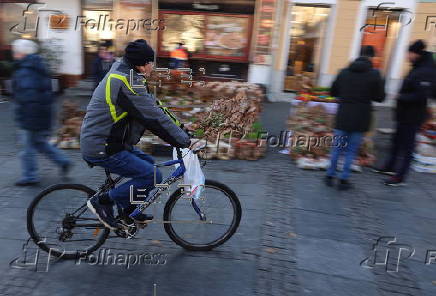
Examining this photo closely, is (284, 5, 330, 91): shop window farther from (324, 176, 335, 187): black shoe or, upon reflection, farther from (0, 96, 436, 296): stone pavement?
(0, 96, 436, 296): stone pavement

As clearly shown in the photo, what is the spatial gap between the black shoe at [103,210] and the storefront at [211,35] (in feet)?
31.6

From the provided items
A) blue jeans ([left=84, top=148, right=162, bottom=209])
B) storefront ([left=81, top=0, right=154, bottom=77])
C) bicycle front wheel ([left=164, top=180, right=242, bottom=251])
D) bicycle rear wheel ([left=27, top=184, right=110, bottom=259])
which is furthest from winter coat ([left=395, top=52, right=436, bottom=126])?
storefront ([left=81, top=0, right=154, bottom=77])

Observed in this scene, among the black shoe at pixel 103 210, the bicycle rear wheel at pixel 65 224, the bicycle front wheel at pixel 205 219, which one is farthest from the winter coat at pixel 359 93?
the bicycle rear wheel at pixel 65 224

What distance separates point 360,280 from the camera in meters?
3.56

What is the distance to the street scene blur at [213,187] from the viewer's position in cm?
337

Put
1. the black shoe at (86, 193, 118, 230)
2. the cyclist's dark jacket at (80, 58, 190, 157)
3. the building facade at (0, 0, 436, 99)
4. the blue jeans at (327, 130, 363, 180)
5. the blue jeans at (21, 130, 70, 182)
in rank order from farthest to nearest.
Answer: the building facade at (0, 0, 436, 99)
the blue jeans at (327, 130, 363, 180)
the blue jeans at (21, 130, 70, 182)
the black shoe at (86, 193, 118, 230)
the cyclist's dark jacket at (80, 58, 190, 157)

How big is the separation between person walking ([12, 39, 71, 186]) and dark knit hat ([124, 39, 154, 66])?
2.24 metres

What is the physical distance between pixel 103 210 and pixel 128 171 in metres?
0.48

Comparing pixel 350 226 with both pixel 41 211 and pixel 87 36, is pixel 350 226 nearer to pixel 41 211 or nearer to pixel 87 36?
pixel 41 211

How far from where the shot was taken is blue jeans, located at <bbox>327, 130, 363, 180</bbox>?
5332 millimetres

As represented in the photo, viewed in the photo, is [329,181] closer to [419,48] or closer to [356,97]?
[356,97]

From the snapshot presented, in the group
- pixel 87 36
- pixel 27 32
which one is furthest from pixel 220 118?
pixel 27 32

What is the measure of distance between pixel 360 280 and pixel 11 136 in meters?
6.70

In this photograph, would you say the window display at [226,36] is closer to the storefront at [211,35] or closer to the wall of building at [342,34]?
the storefront at [211,35]
